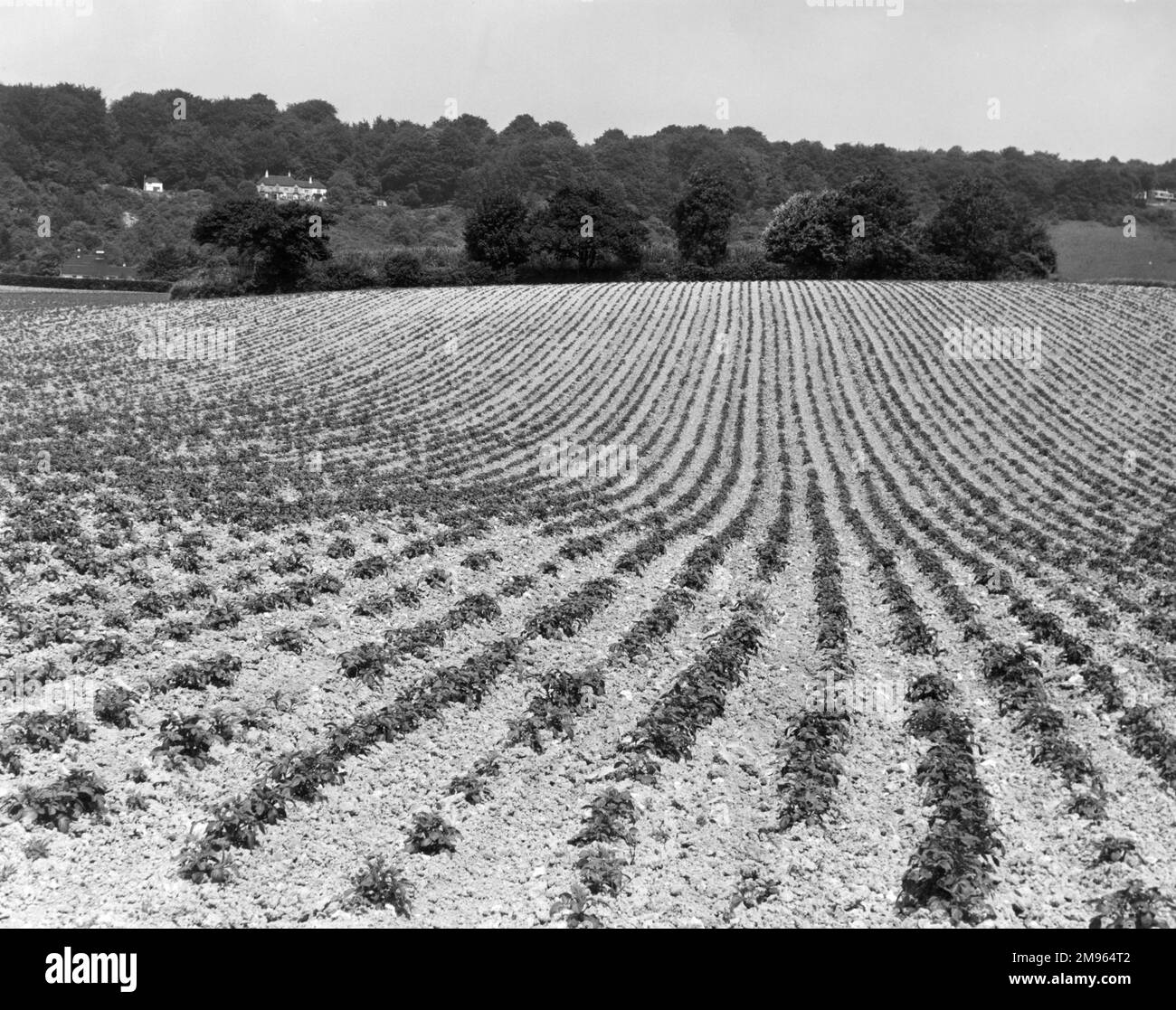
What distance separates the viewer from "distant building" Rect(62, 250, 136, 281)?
322 ft

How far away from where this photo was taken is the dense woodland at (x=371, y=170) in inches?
4454

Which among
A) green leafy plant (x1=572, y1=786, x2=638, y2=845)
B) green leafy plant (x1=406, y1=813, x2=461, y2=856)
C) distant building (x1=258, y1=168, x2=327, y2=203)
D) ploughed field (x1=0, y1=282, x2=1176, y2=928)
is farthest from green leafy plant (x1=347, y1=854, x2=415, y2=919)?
distant building (x1=258, y1=168, x2=327, y2=203)

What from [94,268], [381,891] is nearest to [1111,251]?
[94,268]

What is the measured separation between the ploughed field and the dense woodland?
72.5 m

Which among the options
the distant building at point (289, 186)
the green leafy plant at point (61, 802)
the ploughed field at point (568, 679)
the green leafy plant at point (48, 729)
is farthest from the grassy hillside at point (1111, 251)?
the distant building at point (289, 186)

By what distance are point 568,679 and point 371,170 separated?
15628cm

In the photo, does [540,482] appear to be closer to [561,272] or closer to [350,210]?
[561,272]

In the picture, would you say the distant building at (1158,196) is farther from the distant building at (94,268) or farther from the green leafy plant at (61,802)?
the green leafy plant at (61,802)

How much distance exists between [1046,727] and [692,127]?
170909 millimetres

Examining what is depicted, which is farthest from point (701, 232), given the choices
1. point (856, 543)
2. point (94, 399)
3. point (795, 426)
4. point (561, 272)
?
point (856, 543)

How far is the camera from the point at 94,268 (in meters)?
102

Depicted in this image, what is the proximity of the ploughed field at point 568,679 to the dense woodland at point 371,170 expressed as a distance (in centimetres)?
7251

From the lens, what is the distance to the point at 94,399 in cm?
3628
